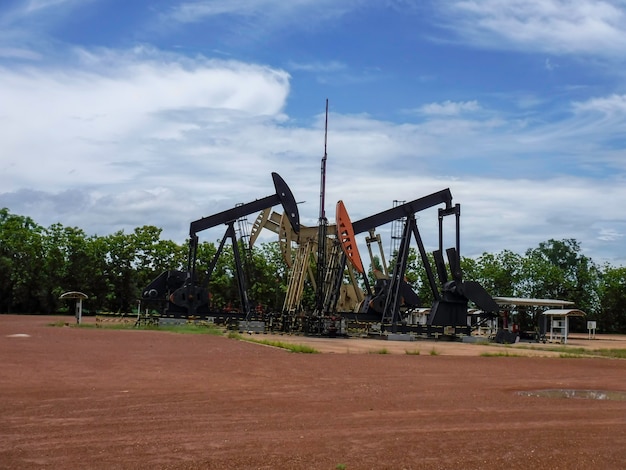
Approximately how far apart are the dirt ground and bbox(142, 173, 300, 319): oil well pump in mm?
20645

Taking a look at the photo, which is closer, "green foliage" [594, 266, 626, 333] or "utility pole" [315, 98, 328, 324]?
"utility pole" [315, 98, 328, 324]

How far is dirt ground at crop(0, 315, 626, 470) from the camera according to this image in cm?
820

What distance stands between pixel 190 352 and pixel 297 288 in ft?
70.9

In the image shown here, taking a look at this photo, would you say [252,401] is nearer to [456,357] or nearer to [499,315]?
[456,357]

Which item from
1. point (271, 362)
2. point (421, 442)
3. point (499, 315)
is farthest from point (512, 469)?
Result: point (499, 315)

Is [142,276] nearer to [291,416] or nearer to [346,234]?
[346,234]

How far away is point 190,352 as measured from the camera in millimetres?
22234

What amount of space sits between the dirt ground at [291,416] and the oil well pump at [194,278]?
→ 20.6 meters

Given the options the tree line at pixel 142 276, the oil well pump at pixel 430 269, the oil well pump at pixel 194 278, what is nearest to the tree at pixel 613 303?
the tree line at pixel 142 276

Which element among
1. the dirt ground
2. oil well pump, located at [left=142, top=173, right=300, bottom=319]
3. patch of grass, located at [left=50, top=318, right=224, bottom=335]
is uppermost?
oil well pump, located at [left=142, top=173, right=300, bottom=319]

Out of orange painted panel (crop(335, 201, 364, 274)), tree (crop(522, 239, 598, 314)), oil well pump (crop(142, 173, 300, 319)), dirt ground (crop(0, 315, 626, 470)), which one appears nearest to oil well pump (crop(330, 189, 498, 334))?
orange painted panel (crop(335, 201, 364, 274))

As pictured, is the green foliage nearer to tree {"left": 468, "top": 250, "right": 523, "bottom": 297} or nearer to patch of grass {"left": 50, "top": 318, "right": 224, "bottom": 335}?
tree {"left": 468, "top": 250, "right": 523, "bottom": 297}

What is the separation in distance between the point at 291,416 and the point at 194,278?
103 feet

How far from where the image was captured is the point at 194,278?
41.6m
